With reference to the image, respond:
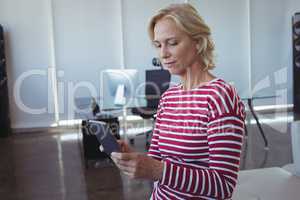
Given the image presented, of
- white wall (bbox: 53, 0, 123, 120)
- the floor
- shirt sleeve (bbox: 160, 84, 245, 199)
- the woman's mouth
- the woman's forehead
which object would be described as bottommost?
the floor

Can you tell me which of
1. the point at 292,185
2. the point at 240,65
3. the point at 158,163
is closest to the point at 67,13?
the point at 240,65

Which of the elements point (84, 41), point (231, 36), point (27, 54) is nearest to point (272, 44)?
point (231, 36)

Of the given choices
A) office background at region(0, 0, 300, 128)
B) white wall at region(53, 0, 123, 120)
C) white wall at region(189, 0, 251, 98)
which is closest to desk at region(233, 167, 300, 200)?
office background at region(0, 0, 300, 128)

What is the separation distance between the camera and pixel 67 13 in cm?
639

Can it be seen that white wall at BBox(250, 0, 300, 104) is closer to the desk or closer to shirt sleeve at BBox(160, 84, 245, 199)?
the desk

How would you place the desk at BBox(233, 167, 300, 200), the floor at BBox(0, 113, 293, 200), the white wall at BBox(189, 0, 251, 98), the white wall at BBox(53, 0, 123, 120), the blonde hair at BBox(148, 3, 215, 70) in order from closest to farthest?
the blonde hair at BBox(148, 3, 215, 70) → the desk at BBox(233, 167, 300, 200) → the floor at BBox(0, 113, 293, 200) → the white wall at BBox(53, 0, 123, 120) → the white wall at BBox(189, 0, 251, 98)

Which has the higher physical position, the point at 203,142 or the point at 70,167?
the point at 203,142

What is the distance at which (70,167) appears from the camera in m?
4.14

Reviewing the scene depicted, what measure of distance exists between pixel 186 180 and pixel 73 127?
19.5 feet

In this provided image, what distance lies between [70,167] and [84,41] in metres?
3.11

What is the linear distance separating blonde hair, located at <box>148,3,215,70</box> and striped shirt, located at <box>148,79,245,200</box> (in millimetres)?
114

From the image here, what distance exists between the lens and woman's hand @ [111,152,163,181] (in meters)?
0.86

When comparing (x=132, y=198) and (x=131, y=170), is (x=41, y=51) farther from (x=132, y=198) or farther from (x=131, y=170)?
(x=131, y=170)

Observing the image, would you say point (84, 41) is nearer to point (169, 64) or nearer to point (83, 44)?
point (83, 44)
